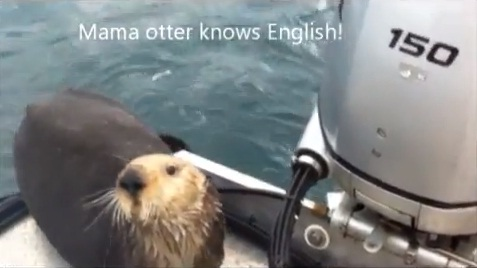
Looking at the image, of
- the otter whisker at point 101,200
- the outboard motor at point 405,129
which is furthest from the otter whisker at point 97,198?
the outboard motor at point 405,129

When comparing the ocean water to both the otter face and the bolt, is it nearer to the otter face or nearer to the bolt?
the bolt

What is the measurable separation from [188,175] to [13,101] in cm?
93

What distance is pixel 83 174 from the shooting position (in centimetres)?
102

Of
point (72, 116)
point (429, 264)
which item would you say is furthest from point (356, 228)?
point (72, 116)

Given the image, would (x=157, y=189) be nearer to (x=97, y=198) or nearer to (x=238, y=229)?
(x=97, y=198)

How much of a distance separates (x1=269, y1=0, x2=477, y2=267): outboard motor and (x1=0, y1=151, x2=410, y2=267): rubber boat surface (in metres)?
0.09

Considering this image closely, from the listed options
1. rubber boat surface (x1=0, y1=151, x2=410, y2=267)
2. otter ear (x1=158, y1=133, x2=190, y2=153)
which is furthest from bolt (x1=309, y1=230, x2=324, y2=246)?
otter ear (x1=158, y1=133, x2=190, y2=153)

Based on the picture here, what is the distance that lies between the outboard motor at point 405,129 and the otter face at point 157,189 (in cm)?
10

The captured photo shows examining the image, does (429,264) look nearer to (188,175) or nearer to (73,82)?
(188,175)

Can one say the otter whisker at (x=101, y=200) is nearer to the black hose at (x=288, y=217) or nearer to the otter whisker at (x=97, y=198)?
the otter whisker at (x=97, y=198)

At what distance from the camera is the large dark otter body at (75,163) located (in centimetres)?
100

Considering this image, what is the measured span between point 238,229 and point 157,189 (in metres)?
0.28

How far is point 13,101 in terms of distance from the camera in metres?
1.74

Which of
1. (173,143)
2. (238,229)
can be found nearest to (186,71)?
(173,143)
